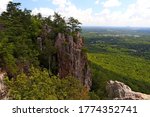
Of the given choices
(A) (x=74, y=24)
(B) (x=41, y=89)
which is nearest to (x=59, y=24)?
(A) (x=74, y=24)

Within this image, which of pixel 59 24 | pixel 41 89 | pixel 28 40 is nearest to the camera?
pixel 41 89

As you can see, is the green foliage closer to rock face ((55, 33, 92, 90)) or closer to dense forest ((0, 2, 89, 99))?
dense forest ((0, 2, 89, 99))

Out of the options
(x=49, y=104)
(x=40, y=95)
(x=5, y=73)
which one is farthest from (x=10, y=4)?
(x=49, y=104)

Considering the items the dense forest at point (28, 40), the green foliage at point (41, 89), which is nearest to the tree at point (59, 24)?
the dense forest at point (28, 40)

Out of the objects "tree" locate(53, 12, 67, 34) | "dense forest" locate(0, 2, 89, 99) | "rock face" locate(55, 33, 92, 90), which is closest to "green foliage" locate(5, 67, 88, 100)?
"dense forest" locate(0, 2, 89, 99)

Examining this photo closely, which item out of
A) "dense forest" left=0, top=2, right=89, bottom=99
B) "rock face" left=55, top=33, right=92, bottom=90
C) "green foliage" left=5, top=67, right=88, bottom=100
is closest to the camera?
"green foliage" left=5, top=67, right=88, bottom=100

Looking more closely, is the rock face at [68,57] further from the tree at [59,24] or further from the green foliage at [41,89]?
the green foliage at [41,89]

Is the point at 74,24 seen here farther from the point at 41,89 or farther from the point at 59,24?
the point at 41,89

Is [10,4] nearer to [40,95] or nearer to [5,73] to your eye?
[5,73]
